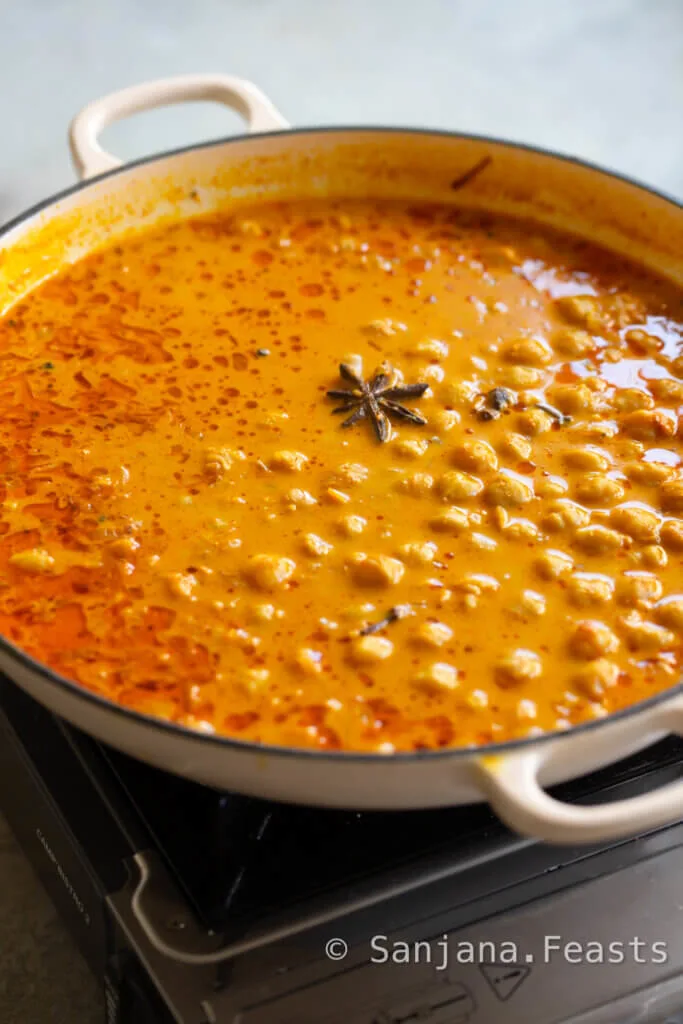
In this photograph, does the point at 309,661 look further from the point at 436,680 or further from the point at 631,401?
the point at 631,401

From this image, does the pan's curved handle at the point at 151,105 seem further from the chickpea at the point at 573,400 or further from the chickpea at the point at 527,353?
the chickpea at the point at 573,400

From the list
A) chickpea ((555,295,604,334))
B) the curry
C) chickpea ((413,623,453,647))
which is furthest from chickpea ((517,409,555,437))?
chickpea ((413,623,453,647))

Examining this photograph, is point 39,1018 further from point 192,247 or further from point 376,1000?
point 192,247

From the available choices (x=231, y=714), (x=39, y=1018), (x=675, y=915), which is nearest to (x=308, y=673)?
(x=231, y=714)

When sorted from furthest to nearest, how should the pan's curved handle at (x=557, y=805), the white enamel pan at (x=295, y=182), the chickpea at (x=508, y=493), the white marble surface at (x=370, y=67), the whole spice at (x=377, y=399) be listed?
the white marble surface at (x=370, y=67), the white enamel pan at (x=295, y=182), the whole spice at (x=377, y=399), the chickpea at (x=508, y=493), the pan's curved handle at (x=557, y=805)

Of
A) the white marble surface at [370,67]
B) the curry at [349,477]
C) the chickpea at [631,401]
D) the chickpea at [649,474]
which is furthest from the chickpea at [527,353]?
the white marble surface at [370,67]

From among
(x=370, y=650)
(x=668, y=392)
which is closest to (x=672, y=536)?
(x=668, y=392)

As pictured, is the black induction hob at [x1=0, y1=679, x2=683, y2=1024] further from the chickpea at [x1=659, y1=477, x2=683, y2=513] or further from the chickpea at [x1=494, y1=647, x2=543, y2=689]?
the chickpea at [x1=659, y1=477, x2=683, y2=513]
